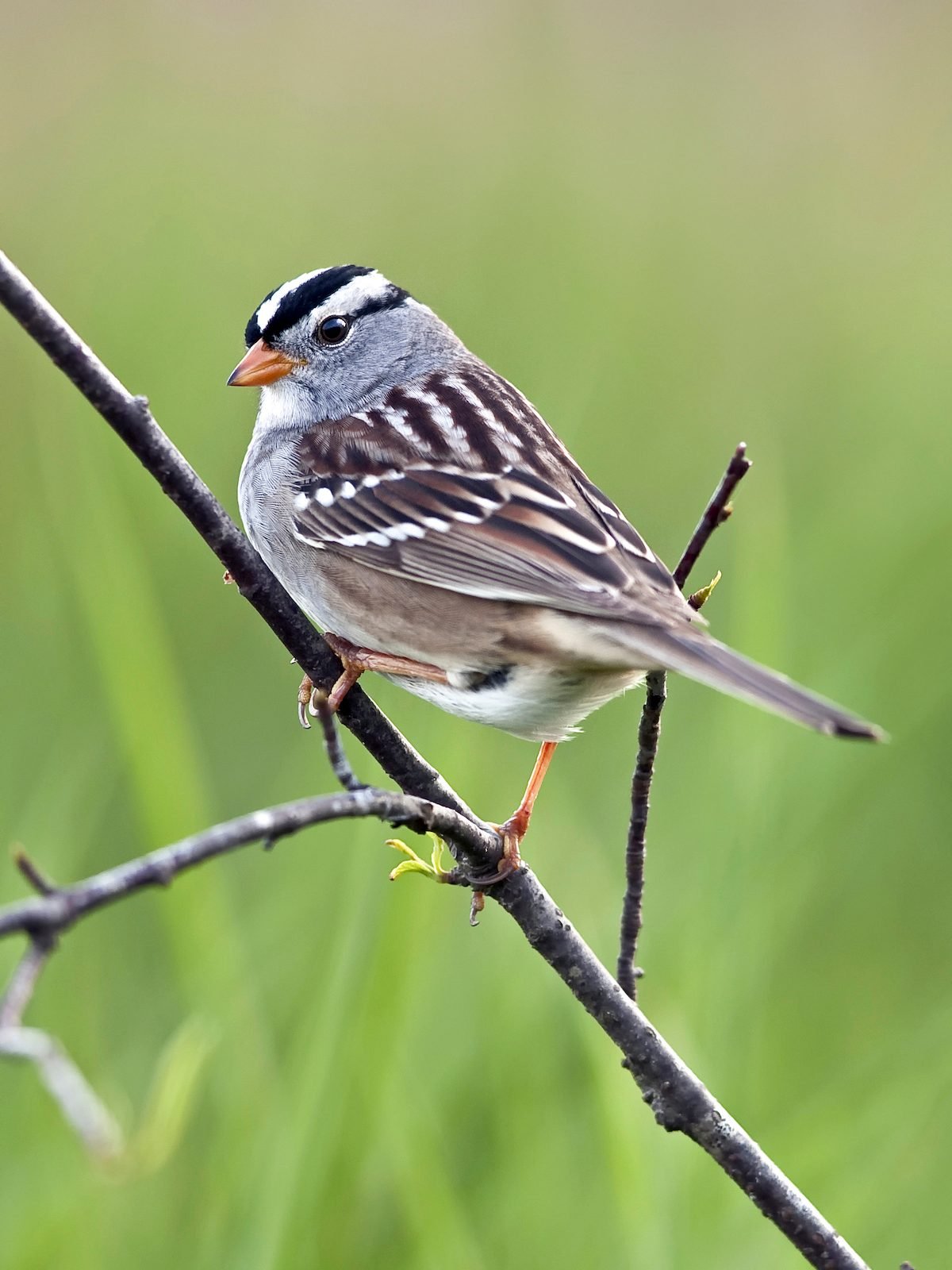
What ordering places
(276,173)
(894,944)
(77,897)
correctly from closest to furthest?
(77,897) < (894,944) < (276,173)

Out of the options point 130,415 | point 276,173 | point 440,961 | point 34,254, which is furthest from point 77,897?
point 276,173

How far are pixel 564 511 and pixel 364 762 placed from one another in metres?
0.79

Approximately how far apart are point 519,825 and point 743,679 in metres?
0.55

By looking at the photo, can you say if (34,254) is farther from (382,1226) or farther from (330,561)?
(382,1226)

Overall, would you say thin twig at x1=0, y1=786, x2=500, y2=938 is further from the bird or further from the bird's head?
the bird's head

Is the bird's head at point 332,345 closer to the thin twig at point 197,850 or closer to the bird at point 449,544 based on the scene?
the bird at point 449,544

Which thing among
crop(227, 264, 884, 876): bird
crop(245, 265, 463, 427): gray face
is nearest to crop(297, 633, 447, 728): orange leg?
crop(227, 264, 884, 876): bird

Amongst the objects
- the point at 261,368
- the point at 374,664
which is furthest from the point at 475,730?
the point at 261,368

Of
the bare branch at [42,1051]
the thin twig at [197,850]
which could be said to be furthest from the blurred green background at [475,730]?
the bare branch at [42,1051]

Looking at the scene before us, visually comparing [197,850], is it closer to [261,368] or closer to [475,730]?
[475,730]

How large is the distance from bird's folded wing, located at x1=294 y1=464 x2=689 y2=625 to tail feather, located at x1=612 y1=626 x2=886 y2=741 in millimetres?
108

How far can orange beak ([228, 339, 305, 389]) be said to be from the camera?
10.6 ft

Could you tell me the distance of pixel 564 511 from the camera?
2.70 meters

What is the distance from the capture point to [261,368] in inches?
129
